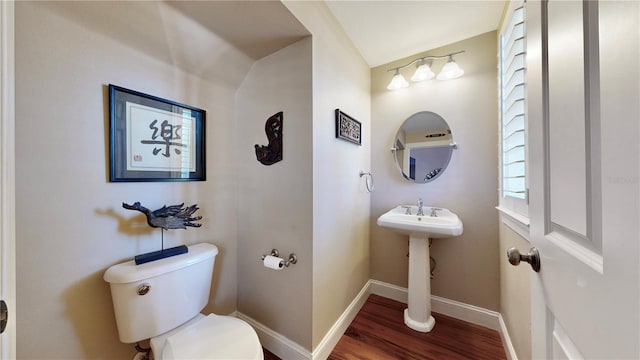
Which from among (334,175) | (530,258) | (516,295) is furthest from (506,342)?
(334,175)

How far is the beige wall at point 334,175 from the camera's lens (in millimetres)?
1281

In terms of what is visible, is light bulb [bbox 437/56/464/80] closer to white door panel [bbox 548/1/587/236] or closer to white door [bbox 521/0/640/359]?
white door [bbox 521/0/640/359]

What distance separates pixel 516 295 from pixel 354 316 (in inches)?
43.5

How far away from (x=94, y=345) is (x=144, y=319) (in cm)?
30

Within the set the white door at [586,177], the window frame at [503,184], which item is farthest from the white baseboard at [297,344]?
the window frame at [503,184]

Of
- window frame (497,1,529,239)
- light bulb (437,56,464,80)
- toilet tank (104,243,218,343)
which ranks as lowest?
toilet tank (104,243,218,343)

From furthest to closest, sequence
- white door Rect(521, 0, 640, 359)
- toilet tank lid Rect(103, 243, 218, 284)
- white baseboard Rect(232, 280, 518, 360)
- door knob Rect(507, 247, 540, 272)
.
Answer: white baseboard Rect(232, 280, 518, 360) → toilet tank lid Rect(103, 243, 218, 284) → door knob Rect(507, 247, 540, 272) → white door Rect(521, 0, 640, 359)

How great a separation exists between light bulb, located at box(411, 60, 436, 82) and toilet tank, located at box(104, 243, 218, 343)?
6.82 feet

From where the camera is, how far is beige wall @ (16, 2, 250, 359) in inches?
33.6

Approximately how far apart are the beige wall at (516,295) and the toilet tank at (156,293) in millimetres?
1692

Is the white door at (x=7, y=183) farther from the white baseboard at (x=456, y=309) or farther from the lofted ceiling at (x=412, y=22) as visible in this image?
the white baseboard at (x=456, y=309)

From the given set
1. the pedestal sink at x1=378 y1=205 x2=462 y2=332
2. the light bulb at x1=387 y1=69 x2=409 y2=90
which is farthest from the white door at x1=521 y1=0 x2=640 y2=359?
the light bulb at x1=387 y1=69 x2=409 y2=90

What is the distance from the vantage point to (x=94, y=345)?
1.02 metres

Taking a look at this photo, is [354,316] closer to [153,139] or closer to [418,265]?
[418,265]
